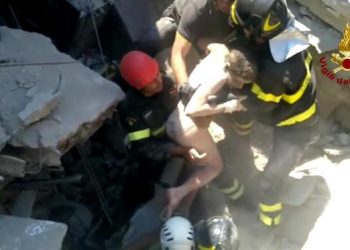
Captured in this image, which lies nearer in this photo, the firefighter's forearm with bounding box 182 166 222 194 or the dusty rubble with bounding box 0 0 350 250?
the dusty rubble with bounding box 0 0 350 250

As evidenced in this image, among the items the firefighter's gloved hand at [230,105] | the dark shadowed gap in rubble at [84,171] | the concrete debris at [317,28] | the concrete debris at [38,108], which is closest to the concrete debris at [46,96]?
the concrete debris at [38,108]

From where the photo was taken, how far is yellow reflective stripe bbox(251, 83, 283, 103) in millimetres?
A: 5383

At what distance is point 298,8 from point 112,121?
212cm

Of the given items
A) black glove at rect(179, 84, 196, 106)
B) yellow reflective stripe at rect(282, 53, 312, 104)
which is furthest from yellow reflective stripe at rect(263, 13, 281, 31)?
black glove at rect(179, 84, 196, 106)

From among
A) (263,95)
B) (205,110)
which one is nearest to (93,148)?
(205,110)

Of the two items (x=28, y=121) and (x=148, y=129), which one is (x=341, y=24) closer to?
(x=148, y=129)

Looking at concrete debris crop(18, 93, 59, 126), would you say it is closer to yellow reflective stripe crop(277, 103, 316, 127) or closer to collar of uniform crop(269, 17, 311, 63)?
collar of uniform crop(269, 17, 311, 63)

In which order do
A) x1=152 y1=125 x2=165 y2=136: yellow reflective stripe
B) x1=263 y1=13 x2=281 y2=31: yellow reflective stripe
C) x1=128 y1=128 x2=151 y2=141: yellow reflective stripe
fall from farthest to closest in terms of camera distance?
x1=152 y1=125 x2=165 y2=136: yellow reflective stripe → x1=128 y1=128 x2=151 y2=141: yellow reflective stripe → x1=263 y1=13 x2=281 y2=31: yellow reflective stripe

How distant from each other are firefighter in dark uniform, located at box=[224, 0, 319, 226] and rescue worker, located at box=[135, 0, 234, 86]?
0.59 meters

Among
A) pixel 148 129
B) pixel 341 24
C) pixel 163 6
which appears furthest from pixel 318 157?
pixel 163 6

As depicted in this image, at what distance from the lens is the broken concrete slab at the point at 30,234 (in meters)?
4.55

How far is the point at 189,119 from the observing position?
5750 millimetres

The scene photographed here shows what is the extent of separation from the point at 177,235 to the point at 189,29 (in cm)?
191

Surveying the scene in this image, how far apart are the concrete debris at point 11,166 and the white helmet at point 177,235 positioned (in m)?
1.21
